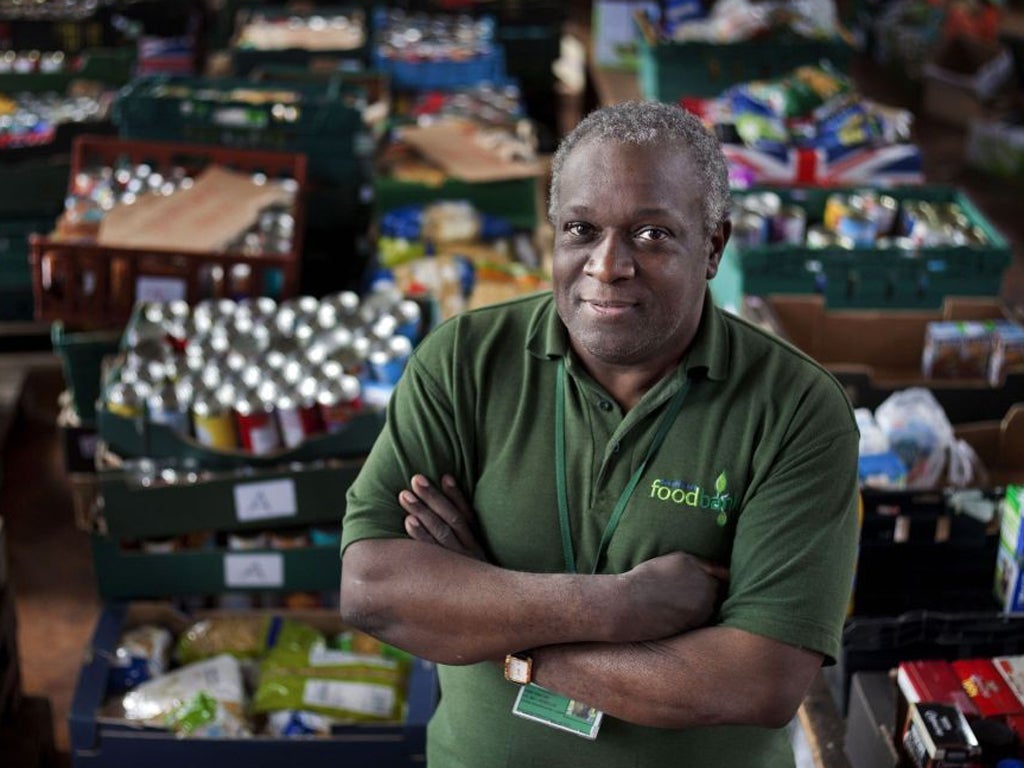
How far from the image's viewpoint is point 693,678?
6.50 feet

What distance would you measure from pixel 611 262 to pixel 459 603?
1.85 ft

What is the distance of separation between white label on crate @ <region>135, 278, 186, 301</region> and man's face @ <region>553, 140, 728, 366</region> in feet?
8.35

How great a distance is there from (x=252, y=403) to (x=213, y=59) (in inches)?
184

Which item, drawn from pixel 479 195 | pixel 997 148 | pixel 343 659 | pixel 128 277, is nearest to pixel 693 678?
pixel 343 659

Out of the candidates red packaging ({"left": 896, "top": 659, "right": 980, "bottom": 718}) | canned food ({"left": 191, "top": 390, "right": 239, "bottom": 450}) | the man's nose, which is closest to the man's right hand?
the man's nose

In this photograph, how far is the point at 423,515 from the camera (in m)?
2.16

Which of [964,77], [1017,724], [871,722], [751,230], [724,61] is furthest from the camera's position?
[964,77]

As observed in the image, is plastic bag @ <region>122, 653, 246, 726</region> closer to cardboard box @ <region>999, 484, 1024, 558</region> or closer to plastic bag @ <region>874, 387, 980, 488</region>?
plastic bag @ <region>874, 387, 980, 488</region>

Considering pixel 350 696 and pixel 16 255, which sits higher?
pixel 350 696

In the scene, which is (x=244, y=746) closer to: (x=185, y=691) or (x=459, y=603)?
(x=185, y=691)

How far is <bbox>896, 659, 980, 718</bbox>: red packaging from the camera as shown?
2387 millimetres

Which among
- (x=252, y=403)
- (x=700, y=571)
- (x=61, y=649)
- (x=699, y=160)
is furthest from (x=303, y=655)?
(x=699, y=160)

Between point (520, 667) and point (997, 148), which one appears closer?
point (520, 667)

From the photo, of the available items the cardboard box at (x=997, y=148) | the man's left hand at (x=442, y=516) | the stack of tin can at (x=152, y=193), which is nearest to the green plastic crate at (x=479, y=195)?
the stack of tin can at (x=152, y=193)
